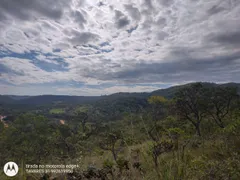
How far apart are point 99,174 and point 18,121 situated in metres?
30.5

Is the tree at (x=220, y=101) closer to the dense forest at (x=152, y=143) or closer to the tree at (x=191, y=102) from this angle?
the dense forest at (x=152, y=143)

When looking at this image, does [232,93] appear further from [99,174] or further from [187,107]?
[99,174]

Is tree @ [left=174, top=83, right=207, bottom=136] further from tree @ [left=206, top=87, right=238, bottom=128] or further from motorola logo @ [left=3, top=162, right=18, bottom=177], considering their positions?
motorola logo @ [left=3, top=162, right=18, bottom=177]

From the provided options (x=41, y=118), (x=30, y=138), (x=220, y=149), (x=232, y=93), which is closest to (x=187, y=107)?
(x=232, y=93)

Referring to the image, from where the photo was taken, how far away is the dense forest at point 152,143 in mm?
2281

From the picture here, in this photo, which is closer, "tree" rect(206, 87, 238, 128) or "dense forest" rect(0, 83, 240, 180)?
"dense forest" rect(0, 83, 240, 180)

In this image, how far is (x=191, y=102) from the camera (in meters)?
16.4

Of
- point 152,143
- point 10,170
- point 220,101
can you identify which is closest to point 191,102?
point 220,101

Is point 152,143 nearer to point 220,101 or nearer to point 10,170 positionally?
point 10,170

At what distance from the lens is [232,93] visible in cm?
1631

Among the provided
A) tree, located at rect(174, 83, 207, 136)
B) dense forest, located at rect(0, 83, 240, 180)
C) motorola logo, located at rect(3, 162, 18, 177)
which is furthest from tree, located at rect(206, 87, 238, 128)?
motorola logo, located at rect(3, 162, 18, 177)

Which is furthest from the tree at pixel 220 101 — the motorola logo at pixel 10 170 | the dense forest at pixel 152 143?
the motorola logo at pixel 10 170

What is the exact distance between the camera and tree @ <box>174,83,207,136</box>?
16.0 m

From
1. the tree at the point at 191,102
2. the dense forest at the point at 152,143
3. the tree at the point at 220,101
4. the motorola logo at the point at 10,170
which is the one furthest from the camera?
the tree at the point at 191,102
